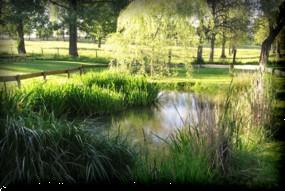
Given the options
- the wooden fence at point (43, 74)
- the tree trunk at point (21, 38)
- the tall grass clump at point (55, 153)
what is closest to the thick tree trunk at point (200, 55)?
the wooden fence at point (43, 74)

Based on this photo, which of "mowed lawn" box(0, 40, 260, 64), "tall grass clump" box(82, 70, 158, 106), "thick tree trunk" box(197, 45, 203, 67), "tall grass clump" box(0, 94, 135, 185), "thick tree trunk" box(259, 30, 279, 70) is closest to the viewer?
"tall grass clump" box(0, 94, 135, 185)

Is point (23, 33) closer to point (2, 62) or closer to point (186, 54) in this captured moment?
point (2, 62)

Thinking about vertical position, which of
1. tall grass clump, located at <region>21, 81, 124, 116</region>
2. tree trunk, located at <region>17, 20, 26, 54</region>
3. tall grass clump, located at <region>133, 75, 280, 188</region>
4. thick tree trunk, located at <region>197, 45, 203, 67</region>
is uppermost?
tree trunk, located at <region>17, 20, 26, 54</region>

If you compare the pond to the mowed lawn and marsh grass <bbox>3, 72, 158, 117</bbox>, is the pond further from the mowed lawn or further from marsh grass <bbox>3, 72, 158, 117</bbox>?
the mowed lawn

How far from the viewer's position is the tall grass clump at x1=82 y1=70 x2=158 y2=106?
10.2ft

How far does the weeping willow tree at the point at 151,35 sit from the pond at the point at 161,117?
0.22 meters

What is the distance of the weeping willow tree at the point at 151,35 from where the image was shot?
278 cm

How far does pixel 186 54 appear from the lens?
2922 millimetres

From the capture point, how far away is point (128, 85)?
328 cm

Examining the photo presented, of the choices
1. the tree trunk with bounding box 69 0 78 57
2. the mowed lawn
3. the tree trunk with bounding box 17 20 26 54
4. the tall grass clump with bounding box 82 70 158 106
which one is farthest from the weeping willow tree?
the tree trunk with bounding box 17 20 26 54

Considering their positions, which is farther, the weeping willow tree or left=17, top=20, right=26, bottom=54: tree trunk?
the weeping willow tree

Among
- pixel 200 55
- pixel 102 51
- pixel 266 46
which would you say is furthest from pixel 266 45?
pixel 102 51

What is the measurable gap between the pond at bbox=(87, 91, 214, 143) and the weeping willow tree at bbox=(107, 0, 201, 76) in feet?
0.72

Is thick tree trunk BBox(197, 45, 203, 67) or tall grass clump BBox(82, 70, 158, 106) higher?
thick tree trunk BBox(197, 45, 203, 67)
